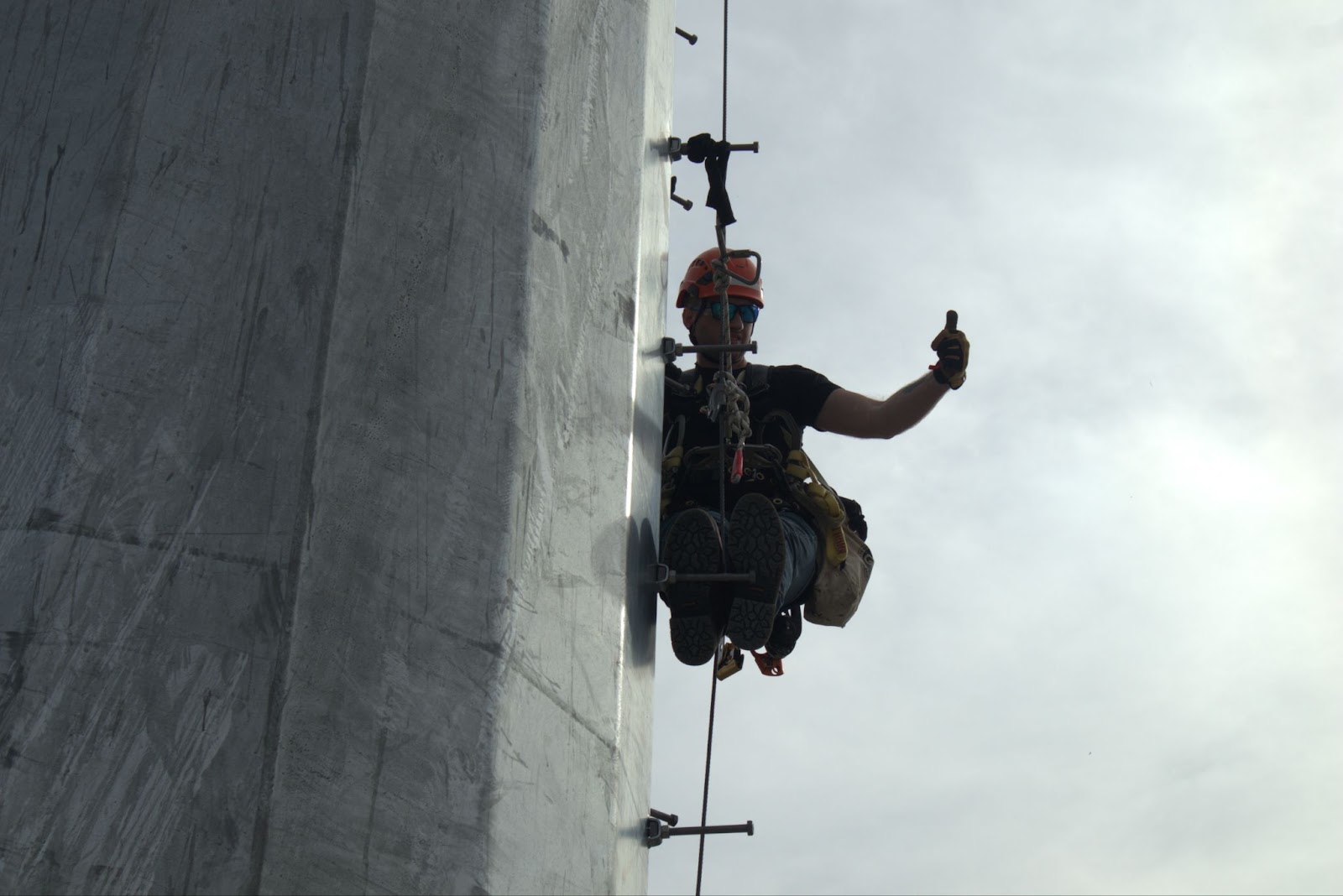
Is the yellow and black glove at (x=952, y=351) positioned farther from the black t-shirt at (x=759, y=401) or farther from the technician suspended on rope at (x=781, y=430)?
the black t-shirt at (x=759, y=401)

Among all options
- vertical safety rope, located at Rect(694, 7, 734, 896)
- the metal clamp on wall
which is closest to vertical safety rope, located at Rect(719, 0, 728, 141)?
vertical safety rope, located at Rect(694, 7, 734, 896)

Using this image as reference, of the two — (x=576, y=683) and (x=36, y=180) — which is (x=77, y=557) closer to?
(x=36, y=180)

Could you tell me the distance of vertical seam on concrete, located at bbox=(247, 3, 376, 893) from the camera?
441cm

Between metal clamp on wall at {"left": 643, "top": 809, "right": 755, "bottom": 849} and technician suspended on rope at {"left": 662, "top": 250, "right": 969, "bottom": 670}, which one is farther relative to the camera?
technician suspended on rope at {"left": 662, "top": 250, "right": 969, "bottom": 670}

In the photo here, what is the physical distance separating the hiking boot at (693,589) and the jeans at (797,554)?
32.0 inches

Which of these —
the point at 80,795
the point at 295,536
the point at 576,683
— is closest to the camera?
the point at 80,795

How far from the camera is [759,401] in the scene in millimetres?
9258

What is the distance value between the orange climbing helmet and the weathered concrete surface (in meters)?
3.54

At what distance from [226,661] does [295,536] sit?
39cm

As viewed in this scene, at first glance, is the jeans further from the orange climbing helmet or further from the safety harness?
A: the orange climbing helmet

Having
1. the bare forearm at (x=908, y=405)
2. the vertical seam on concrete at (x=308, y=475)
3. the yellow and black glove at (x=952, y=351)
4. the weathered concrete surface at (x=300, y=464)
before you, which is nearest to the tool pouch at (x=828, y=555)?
the bare forearm at (x=908, y=405)

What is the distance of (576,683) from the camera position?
17.9 feet

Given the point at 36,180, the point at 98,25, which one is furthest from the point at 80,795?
the point at 98,25

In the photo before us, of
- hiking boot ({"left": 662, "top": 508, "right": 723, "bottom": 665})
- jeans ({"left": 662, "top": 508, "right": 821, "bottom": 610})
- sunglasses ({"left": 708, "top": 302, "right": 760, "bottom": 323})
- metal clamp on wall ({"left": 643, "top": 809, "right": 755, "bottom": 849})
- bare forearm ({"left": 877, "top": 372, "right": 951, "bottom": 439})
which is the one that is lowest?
metal clamp on wall ({"left": 643, "top": 809, "right": 755, "bottom": 849})
